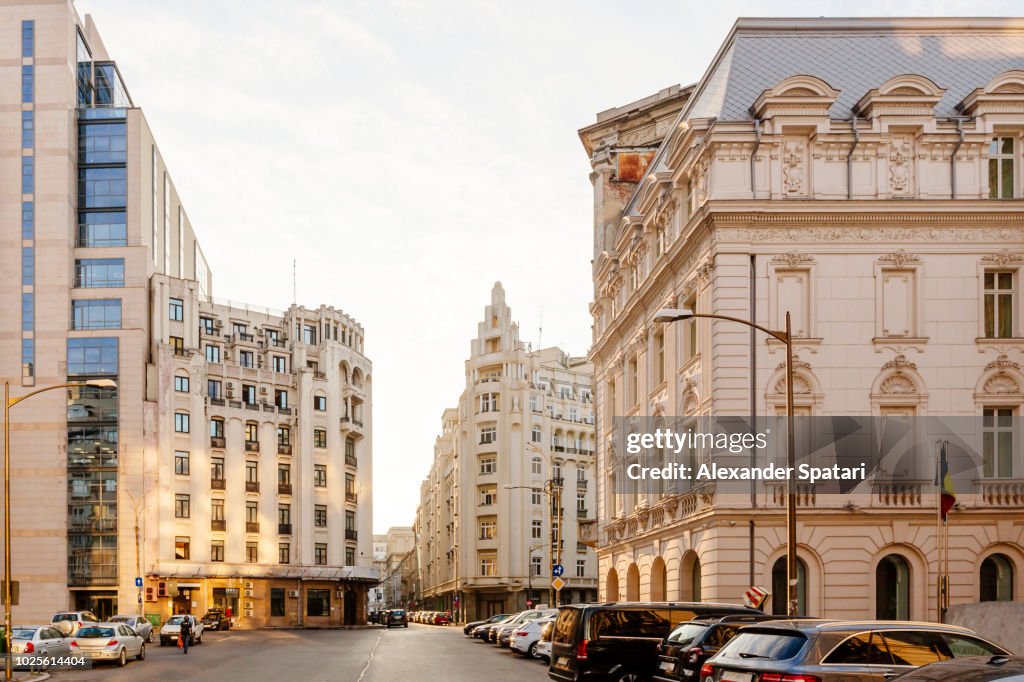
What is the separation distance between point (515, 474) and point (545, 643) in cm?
7224

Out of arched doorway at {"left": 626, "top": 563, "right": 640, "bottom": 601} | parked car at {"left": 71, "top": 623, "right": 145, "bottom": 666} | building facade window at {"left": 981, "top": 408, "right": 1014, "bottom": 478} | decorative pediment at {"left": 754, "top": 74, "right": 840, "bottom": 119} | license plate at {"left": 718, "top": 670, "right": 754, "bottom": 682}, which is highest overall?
decorative pediment at {"left": 754, "top": 74, "right": 840, "bottom": 119}

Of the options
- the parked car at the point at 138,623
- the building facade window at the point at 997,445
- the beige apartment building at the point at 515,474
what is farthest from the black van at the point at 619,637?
the beige apartment building at the point at 515,474

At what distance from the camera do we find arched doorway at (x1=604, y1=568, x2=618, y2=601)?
2028 inches

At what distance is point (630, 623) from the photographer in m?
Result: 23.1

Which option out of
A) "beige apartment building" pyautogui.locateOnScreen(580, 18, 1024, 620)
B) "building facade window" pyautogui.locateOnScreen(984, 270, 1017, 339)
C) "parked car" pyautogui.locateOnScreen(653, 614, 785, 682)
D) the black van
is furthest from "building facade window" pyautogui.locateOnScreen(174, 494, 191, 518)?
"parked car" pyautogui.locateOnScreen(653, 614, 785, 682)

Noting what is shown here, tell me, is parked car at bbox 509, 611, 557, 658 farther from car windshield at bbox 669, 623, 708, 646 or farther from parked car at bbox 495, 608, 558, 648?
car windshield at bbox 669, 623, 708, 646

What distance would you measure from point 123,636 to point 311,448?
192ft

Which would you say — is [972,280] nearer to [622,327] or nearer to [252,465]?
[622,327]

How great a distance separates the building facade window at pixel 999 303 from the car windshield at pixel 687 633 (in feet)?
62.7

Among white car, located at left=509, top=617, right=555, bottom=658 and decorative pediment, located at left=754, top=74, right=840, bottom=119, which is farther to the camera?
white car, located at left=509, top=617, right=555, bottom=658

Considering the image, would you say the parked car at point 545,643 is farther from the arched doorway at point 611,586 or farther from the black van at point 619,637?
the black van at point 619,637

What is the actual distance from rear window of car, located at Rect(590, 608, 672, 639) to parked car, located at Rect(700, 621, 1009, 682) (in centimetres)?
803

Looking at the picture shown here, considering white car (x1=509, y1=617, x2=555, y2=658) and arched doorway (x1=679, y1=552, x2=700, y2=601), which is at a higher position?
arched doorway (x1=679, y1=552, x2=700, y2=601)

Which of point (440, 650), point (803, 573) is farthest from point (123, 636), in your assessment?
point (803, 573)
